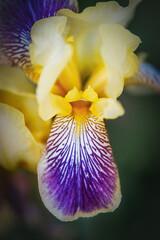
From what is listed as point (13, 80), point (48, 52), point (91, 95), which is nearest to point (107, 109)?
point (91, 95)

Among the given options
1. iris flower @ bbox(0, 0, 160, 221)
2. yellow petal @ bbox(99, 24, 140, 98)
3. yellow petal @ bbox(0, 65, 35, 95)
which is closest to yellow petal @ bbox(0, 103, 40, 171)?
iris flower @ bbox(0, 0, 160, 221)

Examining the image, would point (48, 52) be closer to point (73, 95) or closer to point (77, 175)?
point (73, 95)

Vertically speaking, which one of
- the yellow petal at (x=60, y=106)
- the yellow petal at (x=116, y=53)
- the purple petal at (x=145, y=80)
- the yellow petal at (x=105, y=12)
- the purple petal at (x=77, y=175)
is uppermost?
the yellow petal at (x=105, y=12)

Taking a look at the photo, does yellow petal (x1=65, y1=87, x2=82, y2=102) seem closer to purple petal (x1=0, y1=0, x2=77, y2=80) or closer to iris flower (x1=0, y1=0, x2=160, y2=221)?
iris flower (x1=0, y1=0, x2=160, y2=221)

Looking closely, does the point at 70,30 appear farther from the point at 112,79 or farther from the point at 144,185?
the point at 144,185

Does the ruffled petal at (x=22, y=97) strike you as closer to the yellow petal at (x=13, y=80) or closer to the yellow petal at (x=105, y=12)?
the yellow petal at (x=13, y=80)

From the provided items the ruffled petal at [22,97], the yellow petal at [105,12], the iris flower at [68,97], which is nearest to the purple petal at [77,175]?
the iris flower at [68,97]

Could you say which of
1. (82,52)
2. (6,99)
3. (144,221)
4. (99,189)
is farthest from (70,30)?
(144,221)
